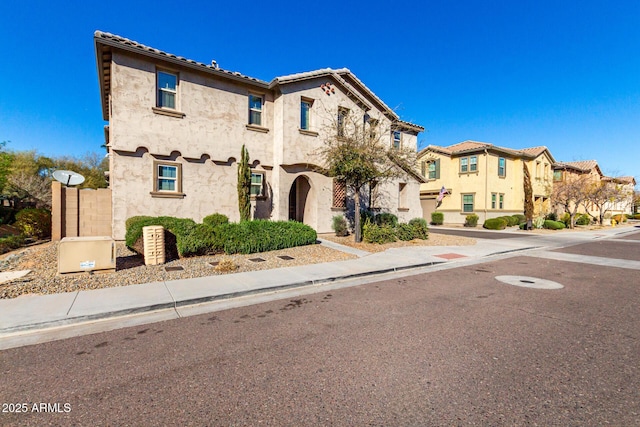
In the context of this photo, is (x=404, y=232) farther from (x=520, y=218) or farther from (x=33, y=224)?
(x=520, y=218)

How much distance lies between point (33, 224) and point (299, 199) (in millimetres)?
12129

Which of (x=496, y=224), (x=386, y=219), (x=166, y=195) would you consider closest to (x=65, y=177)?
(x=166, y=195)

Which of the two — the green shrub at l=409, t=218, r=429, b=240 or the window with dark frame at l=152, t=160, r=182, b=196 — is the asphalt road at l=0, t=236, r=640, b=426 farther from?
the green shrub at l=409, t=218, r=429, b=240

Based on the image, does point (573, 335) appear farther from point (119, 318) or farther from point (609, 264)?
point (609, 264)

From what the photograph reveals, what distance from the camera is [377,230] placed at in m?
14.0

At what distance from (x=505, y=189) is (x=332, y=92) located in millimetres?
22469

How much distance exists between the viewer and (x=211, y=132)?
44.2ft

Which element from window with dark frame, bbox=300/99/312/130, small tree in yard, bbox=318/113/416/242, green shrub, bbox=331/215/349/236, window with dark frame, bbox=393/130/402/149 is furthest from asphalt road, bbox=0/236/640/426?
window with dark frame, bbox=393/130/402/149

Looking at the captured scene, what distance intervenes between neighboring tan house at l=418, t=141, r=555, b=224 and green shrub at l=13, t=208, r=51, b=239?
26.3 meters

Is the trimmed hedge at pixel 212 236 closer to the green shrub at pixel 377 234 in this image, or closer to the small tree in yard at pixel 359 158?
the small tree in yard at pixel 359 158

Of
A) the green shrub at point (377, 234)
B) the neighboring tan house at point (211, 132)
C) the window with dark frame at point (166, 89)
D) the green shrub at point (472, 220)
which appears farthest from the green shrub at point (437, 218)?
the window with dark frame at point (166, 89)

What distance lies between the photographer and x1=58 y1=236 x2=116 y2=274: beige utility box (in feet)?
23.2

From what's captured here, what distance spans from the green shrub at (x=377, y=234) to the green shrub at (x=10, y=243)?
13702 millimetres

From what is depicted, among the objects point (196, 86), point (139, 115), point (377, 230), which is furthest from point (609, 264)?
point (139, 115)
